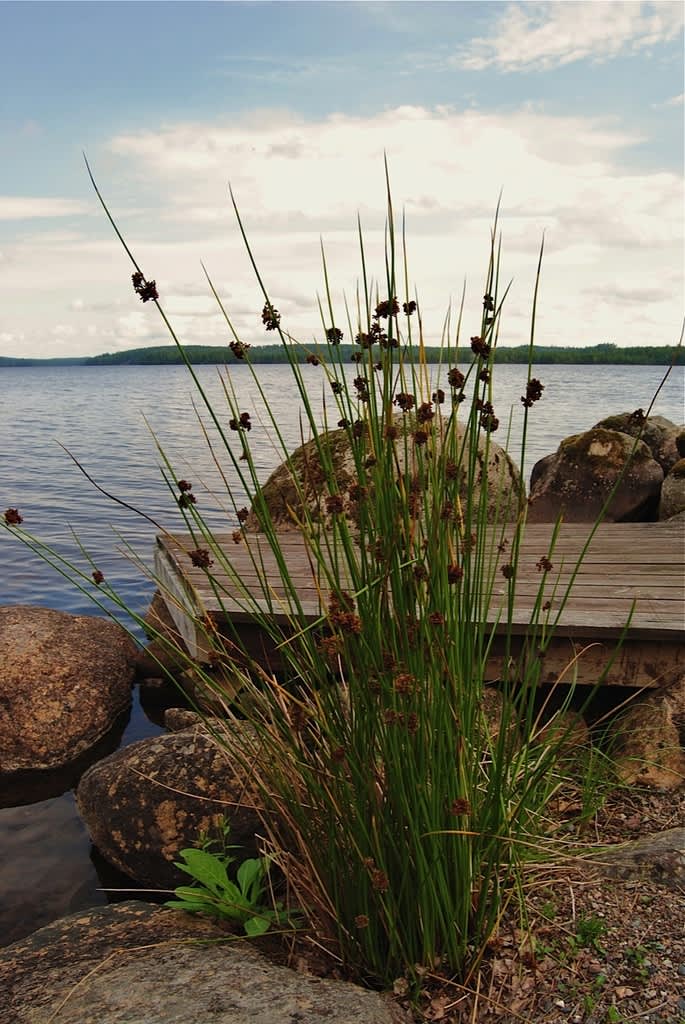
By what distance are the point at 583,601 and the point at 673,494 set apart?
4.30 m

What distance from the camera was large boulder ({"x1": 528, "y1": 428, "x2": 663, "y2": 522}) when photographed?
8.75 m

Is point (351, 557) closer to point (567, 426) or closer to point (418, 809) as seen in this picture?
point (418, 809)

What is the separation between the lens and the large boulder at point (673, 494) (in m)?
8.39

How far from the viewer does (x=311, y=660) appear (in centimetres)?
240

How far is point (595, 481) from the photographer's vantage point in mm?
8742

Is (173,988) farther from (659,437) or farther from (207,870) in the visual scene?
(659,437)

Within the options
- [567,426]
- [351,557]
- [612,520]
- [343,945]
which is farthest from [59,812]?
[567,426]

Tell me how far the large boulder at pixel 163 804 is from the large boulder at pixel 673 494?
5836 mm

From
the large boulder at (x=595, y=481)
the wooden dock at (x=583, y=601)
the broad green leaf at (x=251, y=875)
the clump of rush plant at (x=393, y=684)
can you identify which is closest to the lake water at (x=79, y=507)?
the clump of rush plant at (x=393, y=684)

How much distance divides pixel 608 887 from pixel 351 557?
1.54 meters

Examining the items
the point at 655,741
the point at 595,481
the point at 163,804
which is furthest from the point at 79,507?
the point at 655,741

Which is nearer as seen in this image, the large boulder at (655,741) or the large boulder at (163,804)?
the large boulder at (655,741)

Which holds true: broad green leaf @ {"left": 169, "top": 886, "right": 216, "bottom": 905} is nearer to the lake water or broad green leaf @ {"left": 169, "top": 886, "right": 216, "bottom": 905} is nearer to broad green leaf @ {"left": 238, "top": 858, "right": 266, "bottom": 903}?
broad green leaf @ {"left": 238, "top": 858, "right": 266, "bottom": 903}

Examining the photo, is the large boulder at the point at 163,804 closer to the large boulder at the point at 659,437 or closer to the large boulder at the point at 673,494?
the large boulder at the point at 673,494
